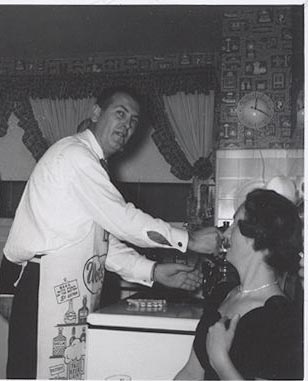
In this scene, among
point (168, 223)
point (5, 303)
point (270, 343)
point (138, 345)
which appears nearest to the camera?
point (270, 343)

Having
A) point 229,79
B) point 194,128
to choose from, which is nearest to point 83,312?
point 229,79

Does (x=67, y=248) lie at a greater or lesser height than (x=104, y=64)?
lesser

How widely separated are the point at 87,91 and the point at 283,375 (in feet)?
11.3

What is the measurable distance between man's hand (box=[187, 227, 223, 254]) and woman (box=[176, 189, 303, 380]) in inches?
8.6

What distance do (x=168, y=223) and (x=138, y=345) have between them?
2.35ft

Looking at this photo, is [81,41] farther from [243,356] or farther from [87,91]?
[243,356]

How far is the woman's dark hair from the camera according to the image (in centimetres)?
132

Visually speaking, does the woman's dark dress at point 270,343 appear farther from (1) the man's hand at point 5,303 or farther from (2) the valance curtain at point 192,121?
(2) the valance curtain at point 192,121

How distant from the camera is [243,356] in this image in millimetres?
1184

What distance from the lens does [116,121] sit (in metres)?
1.87

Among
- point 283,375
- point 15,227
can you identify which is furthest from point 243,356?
point 15,227

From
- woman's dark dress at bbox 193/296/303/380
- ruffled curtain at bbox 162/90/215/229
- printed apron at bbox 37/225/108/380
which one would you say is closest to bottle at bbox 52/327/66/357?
printed apron at bbox 37/225/108/380

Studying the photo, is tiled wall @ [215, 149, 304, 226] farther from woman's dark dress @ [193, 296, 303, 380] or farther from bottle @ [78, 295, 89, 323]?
woman's dark dress @ [193, 296, 303, 380]

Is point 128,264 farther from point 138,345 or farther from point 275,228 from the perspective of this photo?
point 275,228
